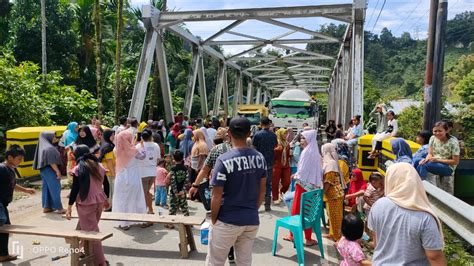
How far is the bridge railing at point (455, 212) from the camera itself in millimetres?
3523

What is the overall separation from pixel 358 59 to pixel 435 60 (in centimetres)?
507

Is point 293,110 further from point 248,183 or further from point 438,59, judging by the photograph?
point 248,183

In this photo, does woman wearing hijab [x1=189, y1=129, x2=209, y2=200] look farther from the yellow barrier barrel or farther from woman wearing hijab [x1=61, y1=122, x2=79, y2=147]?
the yellow barrier barrel

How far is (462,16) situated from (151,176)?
108 meters

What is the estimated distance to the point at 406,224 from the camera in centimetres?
258

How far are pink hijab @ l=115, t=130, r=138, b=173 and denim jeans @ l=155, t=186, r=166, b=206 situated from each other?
1888 millimetres

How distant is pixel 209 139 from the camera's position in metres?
9.93

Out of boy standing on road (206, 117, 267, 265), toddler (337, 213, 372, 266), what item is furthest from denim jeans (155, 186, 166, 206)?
toddler (337, 213, 372, 266)

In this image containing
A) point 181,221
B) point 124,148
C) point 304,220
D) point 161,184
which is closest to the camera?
point 304,220

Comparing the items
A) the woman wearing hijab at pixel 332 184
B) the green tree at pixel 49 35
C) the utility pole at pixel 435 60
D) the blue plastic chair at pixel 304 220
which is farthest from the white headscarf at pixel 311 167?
the green tree at pixel 49 35

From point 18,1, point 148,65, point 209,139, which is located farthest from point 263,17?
point 18,1

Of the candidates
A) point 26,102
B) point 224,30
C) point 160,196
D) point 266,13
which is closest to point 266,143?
point 160,196

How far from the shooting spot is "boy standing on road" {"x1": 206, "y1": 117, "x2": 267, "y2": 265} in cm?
338

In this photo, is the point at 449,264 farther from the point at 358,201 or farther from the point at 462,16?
the point at 462,16
